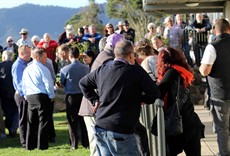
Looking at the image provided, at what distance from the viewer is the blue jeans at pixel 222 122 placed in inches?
312

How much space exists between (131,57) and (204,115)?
792 centimetres

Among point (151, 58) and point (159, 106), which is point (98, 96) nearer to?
point (159, 106)

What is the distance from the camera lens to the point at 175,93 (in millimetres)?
6746

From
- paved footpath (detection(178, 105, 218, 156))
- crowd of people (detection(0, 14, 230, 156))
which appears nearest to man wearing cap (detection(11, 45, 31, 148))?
crowd of people (detection(0, 14, 230, 156))

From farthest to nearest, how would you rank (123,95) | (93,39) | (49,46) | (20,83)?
(93,39), (49,46), (20,83), (123,95)

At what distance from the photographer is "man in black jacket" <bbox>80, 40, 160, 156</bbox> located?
5.82 m

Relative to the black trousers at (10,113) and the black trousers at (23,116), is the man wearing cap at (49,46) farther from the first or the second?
the black trousers at (23,116)

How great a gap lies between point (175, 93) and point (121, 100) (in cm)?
114

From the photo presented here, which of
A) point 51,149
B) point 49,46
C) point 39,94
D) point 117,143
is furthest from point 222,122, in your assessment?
point 49,46

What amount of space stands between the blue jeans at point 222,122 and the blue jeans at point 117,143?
7.76 feet

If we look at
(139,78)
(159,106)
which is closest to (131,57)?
(139,78)

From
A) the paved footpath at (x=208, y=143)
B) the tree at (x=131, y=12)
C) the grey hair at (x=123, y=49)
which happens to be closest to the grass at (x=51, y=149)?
the paved footpath at (x=208, y=143)

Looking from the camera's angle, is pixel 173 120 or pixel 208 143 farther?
pixel 208 143

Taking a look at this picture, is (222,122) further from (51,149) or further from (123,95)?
(51,149)
